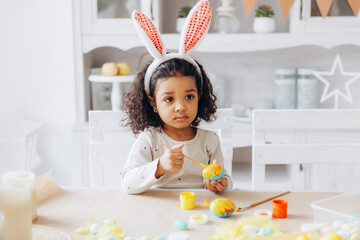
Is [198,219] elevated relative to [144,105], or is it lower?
lower

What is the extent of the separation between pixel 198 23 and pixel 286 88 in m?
1.27

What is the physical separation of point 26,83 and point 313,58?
161 cm

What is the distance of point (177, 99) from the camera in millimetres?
1246

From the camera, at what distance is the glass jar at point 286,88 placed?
2424 millimetres

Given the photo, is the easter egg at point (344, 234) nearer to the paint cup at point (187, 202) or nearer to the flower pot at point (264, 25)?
the paint cup at point (187, 202)

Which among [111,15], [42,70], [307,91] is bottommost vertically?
[307,91]

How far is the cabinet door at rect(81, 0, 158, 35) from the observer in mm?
2285

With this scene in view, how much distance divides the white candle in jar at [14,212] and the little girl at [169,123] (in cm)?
35

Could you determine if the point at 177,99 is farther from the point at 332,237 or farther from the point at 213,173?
the point at 332,237

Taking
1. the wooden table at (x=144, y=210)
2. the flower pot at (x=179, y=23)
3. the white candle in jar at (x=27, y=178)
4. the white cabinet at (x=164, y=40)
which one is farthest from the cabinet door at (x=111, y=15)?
the white candle in jar at (x=27, y=178)

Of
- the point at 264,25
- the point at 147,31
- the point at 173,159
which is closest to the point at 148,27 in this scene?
the point at 147,31

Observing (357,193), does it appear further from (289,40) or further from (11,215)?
(289,40)

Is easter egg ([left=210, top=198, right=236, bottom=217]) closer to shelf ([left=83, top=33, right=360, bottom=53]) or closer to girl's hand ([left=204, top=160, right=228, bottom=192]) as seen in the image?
girl's hand ([left=204, top=160, right=228, bottom=192])

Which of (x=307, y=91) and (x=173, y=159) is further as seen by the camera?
(x=307, y=91)
